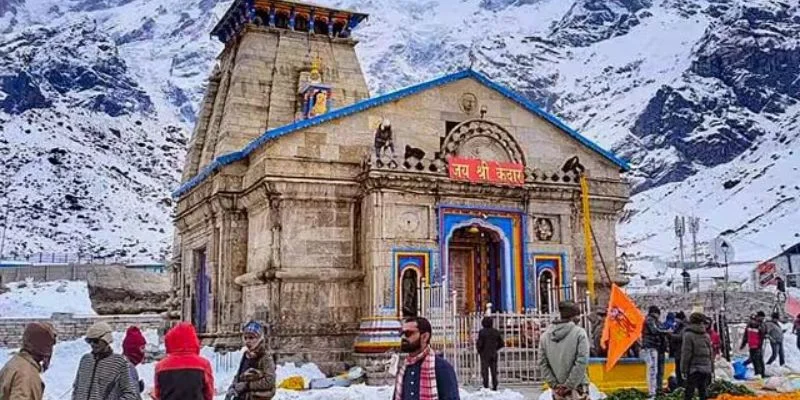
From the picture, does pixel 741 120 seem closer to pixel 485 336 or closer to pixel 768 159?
pixel 768 159

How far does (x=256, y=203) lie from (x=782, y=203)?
68.1 meters

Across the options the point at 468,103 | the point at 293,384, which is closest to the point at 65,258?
the point at 468,103

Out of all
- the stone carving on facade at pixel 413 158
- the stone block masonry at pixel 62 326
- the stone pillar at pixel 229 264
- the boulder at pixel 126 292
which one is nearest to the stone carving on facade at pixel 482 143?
the stone carving on facade at pixel 413 158

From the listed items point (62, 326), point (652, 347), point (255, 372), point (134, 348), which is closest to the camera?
point (255, 372)

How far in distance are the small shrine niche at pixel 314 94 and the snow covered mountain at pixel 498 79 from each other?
27.5 feet

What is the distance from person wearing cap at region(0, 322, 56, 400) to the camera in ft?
18.9

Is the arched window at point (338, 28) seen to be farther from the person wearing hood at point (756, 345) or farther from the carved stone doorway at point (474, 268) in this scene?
the person wearing hood at point (756, 345)

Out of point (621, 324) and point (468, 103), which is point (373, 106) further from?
point (621, 324)

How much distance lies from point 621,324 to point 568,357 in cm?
574

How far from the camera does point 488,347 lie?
1414cm

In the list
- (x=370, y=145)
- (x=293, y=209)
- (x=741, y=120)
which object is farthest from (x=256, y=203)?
(x=741, y=120)

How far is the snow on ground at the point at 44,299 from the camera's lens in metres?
34.5

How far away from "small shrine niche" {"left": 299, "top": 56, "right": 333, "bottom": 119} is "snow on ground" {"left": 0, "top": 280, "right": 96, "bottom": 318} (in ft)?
57.3

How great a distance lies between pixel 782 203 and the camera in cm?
7538
